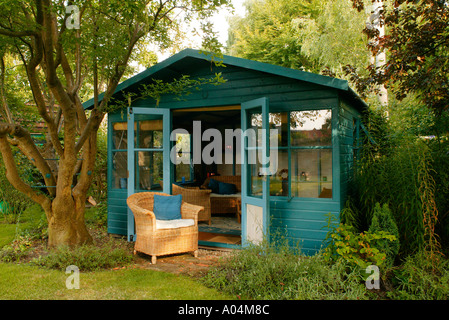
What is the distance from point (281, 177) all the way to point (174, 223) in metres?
1.64

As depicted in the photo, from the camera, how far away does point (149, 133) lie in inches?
225

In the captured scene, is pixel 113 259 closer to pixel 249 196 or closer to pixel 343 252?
pixel 249 196

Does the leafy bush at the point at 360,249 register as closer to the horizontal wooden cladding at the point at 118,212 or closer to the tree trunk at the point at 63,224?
the tree trunk at the point at 63,224

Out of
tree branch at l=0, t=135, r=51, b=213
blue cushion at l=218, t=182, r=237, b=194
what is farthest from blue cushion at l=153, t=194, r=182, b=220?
blue cushion at l=218, t=182, r=237, b=194

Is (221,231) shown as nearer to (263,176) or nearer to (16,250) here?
(263,176)

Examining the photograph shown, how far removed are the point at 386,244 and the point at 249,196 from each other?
194cm

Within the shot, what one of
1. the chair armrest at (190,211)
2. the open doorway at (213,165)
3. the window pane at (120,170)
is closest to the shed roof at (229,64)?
the open doorway at (213,165)

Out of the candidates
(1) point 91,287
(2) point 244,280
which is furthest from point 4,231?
(2) point 244,280

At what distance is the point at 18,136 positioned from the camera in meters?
4.58

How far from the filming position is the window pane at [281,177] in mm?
4863

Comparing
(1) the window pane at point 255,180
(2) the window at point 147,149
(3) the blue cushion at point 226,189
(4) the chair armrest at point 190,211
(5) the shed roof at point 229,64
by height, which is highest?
(5) the shed roof at point 229,64

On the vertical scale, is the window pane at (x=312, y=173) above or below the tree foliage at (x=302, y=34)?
below

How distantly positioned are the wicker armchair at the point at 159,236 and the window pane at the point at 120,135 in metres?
1.41

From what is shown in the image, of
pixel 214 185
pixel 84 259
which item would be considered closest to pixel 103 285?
pixel 84 259
